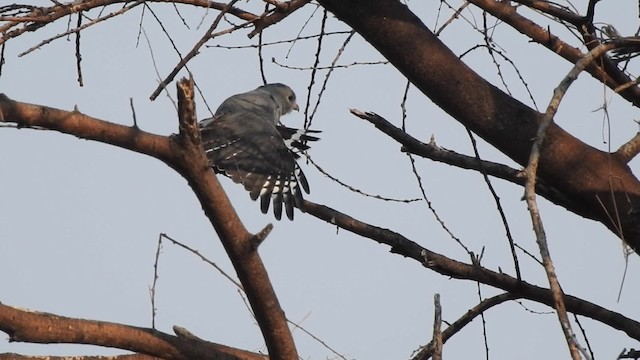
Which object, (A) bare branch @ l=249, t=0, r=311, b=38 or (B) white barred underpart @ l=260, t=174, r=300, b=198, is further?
(B) white barred underpart @ l=260, t=174, r=300, b=198

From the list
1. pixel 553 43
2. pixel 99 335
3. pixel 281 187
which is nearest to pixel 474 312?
pixel 553 43

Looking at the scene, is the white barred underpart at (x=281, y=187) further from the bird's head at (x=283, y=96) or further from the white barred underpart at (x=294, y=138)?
the bird's head at (x=283, y=96)

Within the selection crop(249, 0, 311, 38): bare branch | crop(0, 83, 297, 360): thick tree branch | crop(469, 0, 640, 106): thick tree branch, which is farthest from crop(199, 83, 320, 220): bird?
crop(0, 83, 297, 360): thick tree branch

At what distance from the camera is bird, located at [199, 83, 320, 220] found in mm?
4230

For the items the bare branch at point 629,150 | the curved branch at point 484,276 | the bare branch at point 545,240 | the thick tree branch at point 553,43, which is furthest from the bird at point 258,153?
the bare branch at point 545,240

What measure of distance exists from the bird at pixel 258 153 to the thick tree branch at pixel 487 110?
3.54ft

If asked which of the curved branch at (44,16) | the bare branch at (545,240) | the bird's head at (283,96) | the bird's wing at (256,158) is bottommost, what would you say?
the bare branch at (545,240)

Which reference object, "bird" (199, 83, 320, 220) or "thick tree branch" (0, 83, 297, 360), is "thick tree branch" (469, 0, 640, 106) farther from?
"thick tree branch" (0, 83, 297, 360)

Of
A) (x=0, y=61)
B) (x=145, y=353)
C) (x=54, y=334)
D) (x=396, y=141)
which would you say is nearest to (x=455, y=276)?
(x=396, y=141)

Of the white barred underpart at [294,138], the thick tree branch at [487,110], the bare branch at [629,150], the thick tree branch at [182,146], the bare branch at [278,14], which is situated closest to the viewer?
the thick tree branch at [182,146]

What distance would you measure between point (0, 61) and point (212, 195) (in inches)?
44.8

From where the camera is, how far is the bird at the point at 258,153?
4.23 metres

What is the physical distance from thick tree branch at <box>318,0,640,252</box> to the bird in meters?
1.08

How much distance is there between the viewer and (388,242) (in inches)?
118
